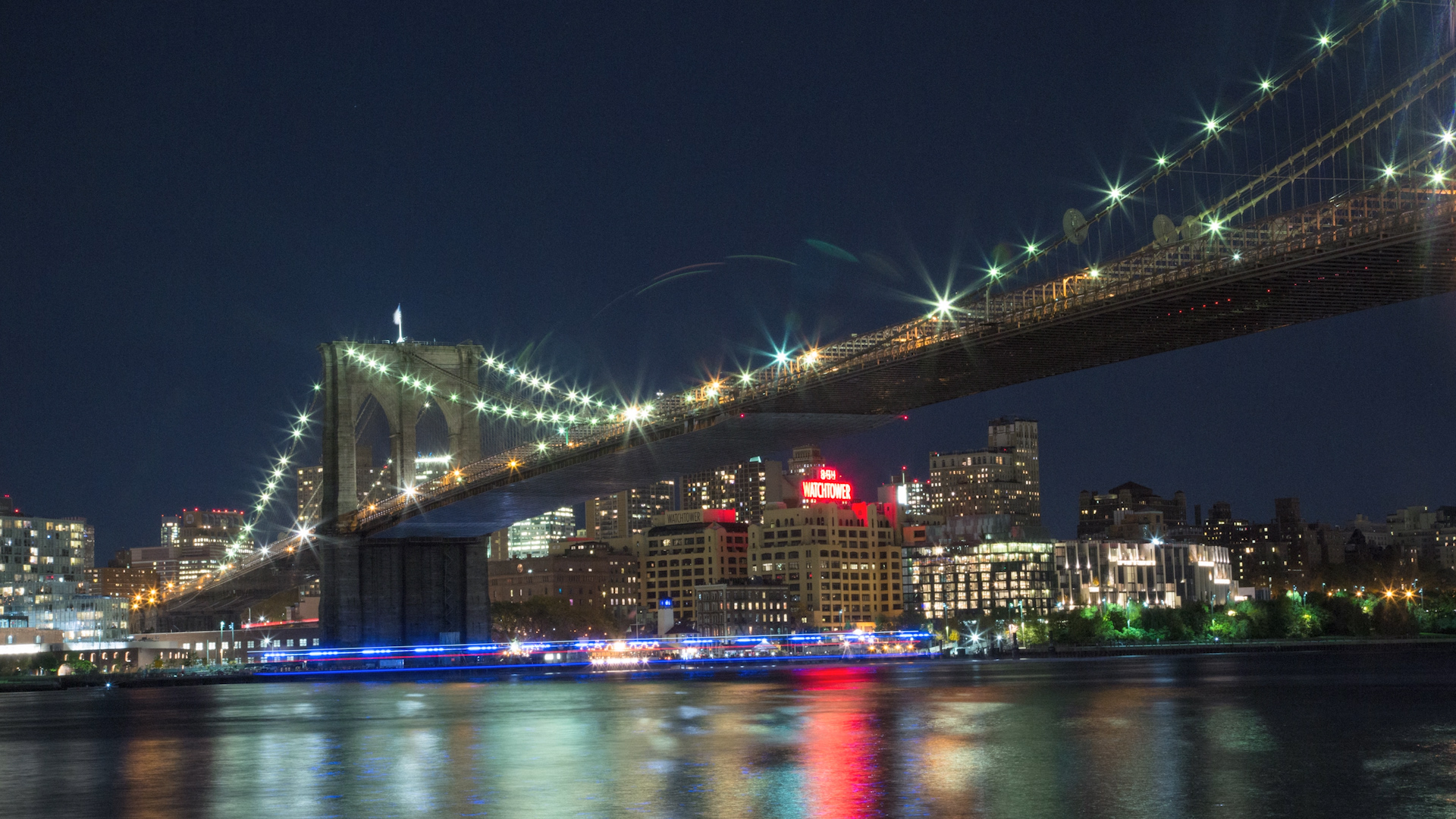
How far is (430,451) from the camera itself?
306ft

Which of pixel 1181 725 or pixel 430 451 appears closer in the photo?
pixel 1181 725

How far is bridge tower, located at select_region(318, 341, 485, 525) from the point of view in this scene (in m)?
84.6

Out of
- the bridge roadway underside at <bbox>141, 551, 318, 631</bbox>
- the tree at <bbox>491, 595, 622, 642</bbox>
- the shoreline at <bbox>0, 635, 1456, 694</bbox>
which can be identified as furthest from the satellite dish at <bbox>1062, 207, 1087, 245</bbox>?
the tree at <bbox>491, 595, 622, 642</bbox>

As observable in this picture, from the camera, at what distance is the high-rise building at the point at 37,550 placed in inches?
4607

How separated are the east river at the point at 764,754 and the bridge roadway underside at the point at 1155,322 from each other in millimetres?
10436

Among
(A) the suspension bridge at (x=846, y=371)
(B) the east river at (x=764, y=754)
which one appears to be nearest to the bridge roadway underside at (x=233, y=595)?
(A) the suspension bridge at (x=846, y=371)

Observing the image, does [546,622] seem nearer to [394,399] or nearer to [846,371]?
[394,399]

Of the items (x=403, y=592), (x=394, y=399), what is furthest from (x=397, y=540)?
(x=394, y=399)

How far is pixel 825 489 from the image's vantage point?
604ft

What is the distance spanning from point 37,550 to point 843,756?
108715 mm

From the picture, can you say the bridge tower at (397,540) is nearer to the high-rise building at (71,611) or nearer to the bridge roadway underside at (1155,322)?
the high-rise building at (71,611)

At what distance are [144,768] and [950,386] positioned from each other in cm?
3451

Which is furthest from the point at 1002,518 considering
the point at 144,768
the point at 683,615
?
the point at 144,768

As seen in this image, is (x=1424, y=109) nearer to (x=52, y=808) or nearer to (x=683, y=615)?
(x=52, y=808)
